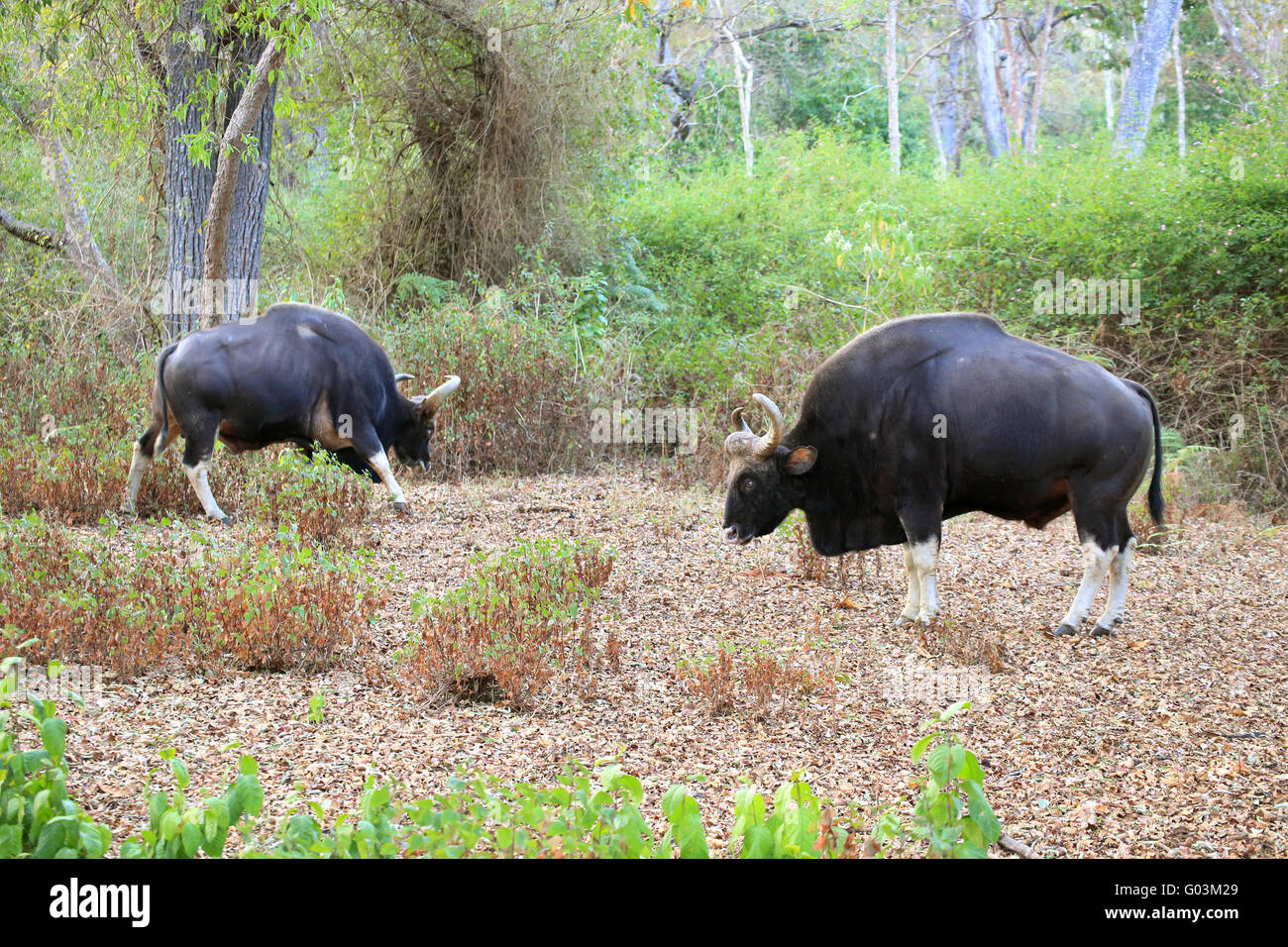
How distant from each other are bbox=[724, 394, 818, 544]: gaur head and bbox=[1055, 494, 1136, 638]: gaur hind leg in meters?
1.59

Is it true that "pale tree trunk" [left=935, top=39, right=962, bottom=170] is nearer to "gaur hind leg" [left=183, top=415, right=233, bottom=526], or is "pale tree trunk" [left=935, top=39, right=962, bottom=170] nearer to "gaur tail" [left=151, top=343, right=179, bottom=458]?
"gaur tail" [left=151, top=343, right=179, bottom=458]

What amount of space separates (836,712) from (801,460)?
206 centimetres

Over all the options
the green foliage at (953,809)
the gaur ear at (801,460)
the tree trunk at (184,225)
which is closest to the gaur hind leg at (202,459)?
the tree trunk at (184,225)

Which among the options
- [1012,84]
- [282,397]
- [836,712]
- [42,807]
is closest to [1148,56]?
[1012,84]

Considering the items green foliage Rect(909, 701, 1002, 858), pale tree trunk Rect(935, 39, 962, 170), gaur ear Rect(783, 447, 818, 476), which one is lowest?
green foliage Rect(909, 701, 1002, 858)

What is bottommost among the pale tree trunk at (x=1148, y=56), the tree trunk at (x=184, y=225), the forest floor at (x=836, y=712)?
the forest floor at (x=836, y=712)

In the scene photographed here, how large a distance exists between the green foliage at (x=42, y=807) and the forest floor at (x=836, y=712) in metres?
0.88

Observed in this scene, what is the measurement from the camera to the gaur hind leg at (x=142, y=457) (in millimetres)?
8422

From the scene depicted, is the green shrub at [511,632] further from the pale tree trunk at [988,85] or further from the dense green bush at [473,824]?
the pale tree trunk at [988,85]

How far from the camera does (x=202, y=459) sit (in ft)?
27.6

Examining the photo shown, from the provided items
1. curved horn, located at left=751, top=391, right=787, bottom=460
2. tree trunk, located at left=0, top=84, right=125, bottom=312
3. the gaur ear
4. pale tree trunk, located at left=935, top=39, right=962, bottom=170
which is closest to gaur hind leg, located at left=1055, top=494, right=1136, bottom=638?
the gaur ear

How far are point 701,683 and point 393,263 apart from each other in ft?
35.6

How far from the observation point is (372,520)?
862cm

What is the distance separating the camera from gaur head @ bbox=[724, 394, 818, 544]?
7.07 metres
